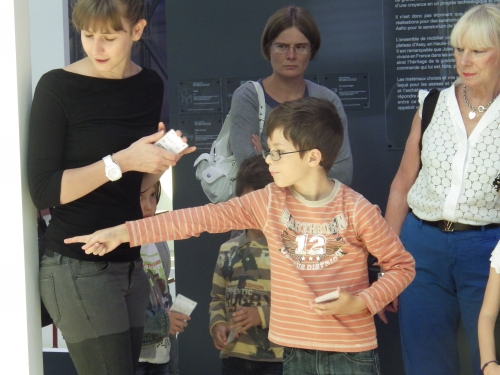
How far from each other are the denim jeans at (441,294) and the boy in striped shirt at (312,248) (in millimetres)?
605

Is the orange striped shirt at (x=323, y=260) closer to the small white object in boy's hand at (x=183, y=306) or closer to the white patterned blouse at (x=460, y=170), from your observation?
the white patterned blouse at (x=460, y=170)

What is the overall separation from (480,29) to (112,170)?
177 cm

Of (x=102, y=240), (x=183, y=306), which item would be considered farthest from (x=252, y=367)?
(x=102, y=240)

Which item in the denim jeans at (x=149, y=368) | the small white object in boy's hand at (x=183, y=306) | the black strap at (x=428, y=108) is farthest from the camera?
the small white object in boy's hand at (x=183, y=306)

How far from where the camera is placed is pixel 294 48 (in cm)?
409

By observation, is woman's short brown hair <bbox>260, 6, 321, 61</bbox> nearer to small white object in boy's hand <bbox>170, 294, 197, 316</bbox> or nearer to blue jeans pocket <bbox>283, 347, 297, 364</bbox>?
small white object in boy's hand <bbox>170, 294, 197, 316</bbox>

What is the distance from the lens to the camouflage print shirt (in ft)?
12.4

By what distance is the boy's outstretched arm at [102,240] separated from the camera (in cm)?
245

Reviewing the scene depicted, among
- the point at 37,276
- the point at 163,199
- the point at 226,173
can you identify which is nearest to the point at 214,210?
the point at 37,276

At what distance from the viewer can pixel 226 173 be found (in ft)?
13.7

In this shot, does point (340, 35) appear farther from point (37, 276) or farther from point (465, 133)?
point (37, 276)

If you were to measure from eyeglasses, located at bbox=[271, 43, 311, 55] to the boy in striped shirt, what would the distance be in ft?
4.21

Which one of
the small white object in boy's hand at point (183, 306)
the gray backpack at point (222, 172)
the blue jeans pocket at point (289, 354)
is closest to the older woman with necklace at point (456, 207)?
the blue jeans pocket at point (289, 354)

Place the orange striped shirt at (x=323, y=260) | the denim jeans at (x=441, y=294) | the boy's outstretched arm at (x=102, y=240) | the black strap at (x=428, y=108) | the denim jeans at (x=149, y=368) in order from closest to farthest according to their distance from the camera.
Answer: the boy's outstretched arm at (x=102, y=240), the orange striped shirt at (x=323, y=260), the denim jeans at (x=441, y=294), the black strap at (x=428, y=108), the denim jeans at (x=149, y=368)
